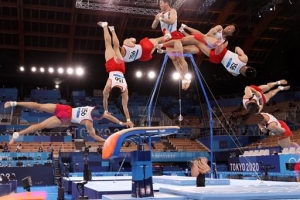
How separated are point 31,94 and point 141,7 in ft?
41.4

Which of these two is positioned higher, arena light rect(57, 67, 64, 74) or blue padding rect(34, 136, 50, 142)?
arena light rect(57, 67, 64, 74)

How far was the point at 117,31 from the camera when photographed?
101ft

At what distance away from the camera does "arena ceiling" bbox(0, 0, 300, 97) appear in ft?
90.3

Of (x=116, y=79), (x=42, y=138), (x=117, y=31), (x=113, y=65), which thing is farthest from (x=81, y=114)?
(x=117, y=31)

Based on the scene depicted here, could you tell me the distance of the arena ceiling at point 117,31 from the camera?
Answer: 2752 centimetres

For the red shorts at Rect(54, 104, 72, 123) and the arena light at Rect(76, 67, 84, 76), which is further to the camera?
the arena light at Rect(76, 67, 84, 76)

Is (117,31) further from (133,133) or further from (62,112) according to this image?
(133,133)

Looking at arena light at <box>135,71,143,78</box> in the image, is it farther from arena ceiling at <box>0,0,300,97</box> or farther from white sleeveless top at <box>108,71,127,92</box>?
white sleeveless top at <box>108,71,127,92</box>

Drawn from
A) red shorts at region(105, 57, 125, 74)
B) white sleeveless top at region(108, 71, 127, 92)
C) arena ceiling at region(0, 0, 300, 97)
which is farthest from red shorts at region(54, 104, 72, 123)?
arena ceiling at region(0, 0, 300, 97)

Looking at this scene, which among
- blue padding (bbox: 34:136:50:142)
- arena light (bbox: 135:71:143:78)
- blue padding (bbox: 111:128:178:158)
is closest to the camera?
blue padding (bbox: 111:128:178:158)

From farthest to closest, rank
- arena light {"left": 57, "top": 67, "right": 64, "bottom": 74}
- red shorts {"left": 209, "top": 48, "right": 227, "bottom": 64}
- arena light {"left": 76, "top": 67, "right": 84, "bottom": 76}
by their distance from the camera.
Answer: arena light {"left": 76, "top": 67, "right": 84, "bottom": 76}
arena light {"left": 57, "top": 67, "right": 64, "bottom": 74}
red shorts {"left": 209, "top": 48, "right": 227, "bottom": 64}

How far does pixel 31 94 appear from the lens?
31.5 meters

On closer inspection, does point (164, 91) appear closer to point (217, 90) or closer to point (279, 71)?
point (217, 90)

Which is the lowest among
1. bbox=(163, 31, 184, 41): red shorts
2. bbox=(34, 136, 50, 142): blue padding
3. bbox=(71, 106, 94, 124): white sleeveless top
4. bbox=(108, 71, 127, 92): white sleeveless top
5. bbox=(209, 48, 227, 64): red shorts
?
bbox=(71, 106, 94, 124): white sleeveless top
